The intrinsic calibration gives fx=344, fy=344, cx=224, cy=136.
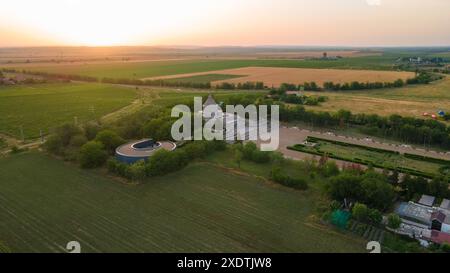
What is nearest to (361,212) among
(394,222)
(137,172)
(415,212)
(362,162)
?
(394,222)

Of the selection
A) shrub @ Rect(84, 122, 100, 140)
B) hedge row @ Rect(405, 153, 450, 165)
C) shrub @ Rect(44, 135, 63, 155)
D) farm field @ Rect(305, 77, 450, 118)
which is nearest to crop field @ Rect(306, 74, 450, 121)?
farm field @ Rect(305, 77, 450, 118)

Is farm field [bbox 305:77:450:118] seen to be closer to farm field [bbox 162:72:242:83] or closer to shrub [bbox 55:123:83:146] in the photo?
farm field [bbox 162:72:242:83]

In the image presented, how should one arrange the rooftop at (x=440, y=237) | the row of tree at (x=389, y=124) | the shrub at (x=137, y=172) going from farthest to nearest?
the row of tree at (x=389, y=124) < the shrub at (x=137, y=172) < the rooftop at (x=440, y=237)

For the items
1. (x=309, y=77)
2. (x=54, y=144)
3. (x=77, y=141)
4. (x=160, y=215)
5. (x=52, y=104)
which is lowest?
(x=160, y=215)

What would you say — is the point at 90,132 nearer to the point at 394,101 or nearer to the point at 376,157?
the point at 376,157

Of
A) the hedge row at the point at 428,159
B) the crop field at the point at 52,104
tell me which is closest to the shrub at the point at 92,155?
the crop field at the point at 52,104

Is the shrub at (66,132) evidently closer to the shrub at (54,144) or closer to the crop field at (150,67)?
the shrub at (54,144)

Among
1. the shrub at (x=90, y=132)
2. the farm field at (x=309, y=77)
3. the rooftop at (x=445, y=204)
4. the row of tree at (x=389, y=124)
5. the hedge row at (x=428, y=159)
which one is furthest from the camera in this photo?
the farm field at (x=309, y=77)
